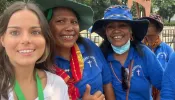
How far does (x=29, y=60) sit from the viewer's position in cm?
194

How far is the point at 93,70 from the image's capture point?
2.59 m

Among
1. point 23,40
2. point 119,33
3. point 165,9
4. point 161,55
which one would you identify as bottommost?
point 165,9

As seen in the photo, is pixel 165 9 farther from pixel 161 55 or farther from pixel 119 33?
pixel 119 33

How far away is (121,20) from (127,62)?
447 millimetres

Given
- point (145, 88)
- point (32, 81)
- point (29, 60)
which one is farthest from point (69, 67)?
point (145, 88)

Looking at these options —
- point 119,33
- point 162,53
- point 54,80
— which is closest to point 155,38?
point 162,53

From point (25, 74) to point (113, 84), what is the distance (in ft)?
3.61

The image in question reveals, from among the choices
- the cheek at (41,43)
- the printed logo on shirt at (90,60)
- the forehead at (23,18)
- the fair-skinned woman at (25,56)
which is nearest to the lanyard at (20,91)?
the fair-skinned woman at (25,56)

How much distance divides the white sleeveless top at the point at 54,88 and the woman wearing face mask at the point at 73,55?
8.4 inches

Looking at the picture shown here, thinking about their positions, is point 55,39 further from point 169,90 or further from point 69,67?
point 169,90

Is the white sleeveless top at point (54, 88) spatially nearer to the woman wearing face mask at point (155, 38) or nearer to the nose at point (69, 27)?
the nose at point (69, 27)

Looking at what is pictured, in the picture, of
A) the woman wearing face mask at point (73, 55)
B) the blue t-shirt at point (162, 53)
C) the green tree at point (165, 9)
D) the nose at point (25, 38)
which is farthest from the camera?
the green tree at point (165, 9)

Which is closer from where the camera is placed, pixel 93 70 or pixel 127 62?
pixel 93 70

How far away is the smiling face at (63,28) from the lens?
8.18 feet
